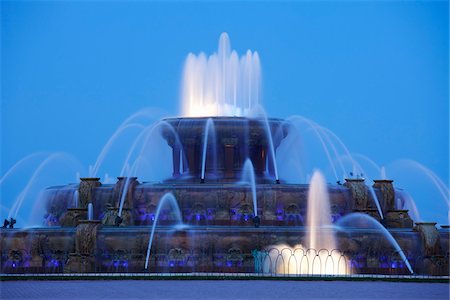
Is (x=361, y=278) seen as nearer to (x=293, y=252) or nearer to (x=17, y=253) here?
(x=293, y=252)

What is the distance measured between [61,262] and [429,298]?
13883 millimetres

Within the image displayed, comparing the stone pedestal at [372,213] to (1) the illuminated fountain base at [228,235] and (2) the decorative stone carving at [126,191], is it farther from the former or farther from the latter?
(2) the decorative stone carving at [126,191]

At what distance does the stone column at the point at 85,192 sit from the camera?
33.4 m

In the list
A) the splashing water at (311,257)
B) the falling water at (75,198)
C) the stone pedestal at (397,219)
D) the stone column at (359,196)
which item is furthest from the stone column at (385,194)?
the falling water at (75,198)

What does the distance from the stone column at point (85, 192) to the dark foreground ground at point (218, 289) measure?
10413 millimetres

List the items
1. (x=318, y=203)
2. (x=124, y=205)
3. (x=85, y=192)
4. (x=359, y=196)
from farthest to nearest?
(x=85, y=192) < (x=359, y=196) < (x=318, y=203) < (x=124, y=205)

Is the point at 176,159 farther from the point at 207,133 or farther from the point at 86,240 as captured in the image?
the point at 86,240

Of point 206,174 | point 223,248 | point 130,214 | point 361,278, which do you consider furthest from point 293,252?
point 206,174

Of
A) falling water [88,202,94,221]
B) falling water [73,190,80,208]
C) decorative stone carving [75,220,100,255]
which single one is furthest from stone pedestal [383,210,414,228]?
falling water [73,190,80,208]

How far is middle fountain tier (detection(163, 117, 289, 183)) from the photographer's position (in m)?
38.5

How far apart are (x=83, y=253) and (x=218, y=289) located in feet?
28.9

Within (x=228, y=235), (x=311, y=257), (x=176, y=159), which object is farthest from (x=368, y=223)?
(x=176, y=159)

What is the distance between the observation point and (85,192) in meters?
33.5

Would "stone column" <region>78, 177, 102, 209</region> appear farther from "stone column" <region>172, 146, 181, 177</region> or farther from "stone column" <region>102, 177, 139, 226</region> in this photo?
"stone column" <region>172, 146, 181, 177</region>
